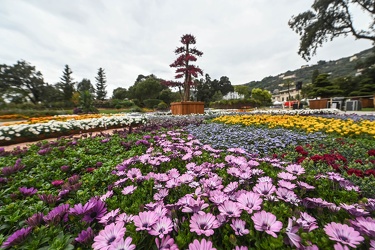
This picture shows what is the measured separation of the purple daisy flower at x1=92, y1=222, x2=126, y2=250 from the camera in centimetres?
62

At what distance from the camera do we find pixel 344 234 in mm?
602

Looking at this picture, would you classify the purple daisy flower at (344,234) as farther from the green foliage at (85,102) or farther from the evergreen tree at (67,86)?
the evergreen tree at (67,86)

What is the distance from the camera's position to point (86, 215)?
83 centimetres

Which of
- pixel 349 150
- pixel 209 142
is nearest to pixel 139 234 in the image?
pixel 209 142

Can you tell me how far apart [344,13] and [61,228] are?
22864mm

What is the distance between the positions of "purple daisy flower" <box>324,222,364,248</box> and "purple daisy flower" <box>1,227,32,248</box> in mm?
1142

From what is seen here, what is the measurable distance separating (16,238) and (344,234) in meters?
1.21

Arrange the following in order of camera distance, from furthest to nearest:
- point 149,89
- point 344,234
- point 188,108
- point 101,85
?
1. point 101,85
2. point 149,89
3. point 188,108
4. point 344,234

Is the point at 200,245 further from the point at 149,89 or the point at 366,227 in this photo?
the point at 149,89

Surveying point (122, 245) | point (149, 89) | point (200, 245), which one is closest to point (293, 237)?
point (200, 245)

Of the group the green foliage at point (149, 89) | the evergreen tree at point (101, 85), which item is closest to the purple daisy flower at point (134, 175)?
the green foliage at point (149, 89)

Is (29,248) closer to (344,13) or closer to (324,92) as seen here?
(344,13)

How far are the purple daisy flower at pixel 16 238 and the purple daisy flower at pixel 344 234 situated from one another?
1142mm

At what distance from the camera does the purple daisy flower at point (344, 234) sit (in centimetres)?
57
